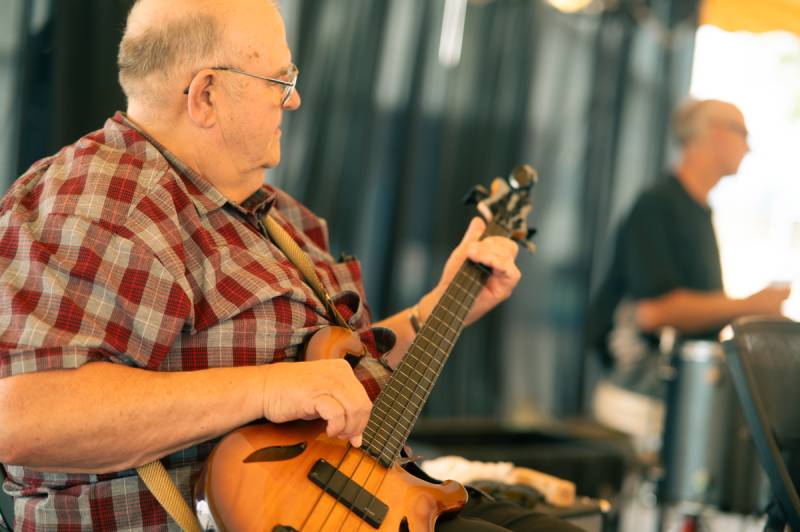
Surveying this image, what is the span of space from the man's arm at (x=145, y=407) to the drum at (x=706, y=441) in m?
2.21

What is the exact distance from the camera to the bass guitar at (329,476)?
51.7 inches

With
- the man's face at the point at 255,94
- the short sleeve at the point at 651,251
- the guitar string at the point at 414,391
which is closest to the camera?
the guitar string at the point at 414,391

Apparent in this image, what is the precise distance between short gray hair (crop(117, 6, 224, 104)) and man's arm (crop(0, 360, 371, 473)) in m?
0.55

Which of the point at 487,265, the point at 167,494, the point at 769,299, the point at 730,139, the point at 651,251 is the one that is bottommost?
the point at 167,494

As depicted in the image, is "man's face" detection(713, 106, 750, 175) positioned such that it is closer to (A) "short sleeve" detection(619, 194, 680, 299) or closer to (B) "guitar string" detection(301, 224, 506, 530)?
(A) "short sleeve" detection(619, 194, 680, 299)

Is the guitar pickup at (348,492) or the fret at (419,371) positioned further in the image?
the fret at (419,371)

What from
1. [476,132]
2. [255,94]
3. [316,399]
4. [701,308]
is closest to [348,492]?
[316,399]

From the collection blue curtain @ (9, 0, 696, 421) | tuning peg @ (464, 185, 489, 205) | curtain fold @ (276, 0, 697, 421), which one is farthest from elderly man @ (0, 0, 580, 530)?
curtain fold @ (276, 0, 697, 421)

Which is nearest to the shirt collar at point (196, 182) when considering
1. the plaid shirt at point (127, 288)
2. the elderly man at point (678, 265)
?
the plaid shirt at point (127, 288)

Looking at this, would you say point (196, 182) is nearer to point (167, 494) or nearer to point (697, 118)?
point (167, 494)

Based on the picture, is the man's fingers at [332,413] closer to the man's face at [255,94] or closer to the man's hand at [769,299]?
the man's face at [255,94]

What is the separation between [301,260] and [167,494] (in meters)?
0.49

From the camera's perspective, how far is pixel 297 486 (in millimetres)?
1348

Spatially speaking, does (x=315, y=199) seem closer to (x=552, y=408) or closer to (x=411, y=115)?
(x=411, y=115)
